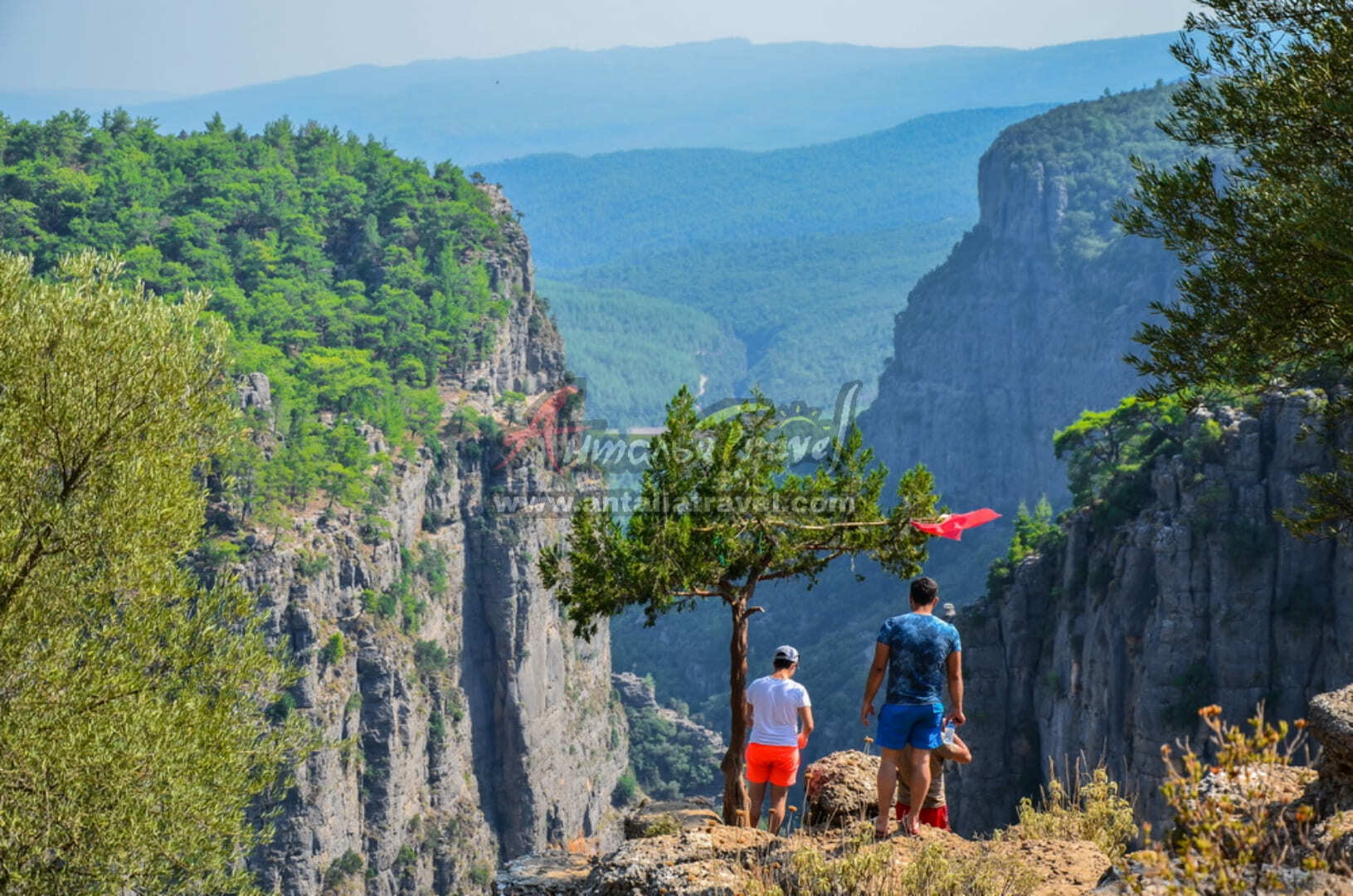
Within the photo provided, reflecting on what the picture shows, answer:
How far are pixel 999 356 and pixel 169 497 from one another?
465 feet

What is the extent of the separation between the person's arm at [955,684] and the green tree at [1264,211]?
11.2ft

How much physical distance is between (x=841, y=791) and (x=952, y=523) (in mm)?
2941

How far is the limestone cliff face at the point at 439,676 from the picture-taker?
189 ft

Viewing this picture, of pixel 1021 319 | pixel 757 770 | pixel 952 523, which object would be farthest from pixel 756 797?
pixel 1021 319

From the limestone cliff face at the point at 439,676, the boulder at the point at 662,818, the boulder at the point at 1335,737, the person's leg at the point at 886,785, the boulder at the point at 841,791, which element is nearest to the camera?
the boulder at the point at 1335,737

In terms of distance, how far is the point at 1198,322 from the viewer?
1191 cm

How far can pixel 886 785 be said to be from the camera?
33.2ft

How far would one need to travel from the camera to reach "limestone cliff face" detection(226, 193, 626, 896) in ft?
189

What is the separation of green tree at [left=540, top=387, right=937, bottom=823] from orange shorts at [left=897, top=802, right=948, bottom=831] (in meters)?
2.95

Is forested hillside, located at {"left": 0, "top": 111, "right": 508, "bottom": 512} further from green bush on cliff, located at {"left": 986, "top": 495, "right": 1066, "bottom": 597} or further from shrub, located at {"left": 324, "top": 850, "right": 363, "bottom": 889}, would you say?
green bush on cliff, located at {"left": 986, "top": 495, "right": 1066, "bottom": 597}

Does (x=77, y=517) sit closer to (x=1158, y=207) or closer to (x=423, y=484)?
(x=1158, y=207)

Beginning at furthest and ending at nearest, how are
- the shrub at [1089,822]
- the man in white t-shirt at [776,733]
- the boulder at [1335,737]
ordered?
the man in white t-shirt at [776,733] < the shrub at [1089,822] < the boulder at [1335,737]

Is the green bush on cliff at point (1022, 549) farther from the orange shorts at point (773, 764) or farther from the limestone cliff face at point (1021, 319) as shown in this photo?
the limestone cliff face at point (1021, 319)

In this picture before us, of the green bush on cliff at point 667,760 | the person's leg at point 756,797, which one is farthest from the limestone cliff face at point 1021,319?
the person's leg at point 756,797
